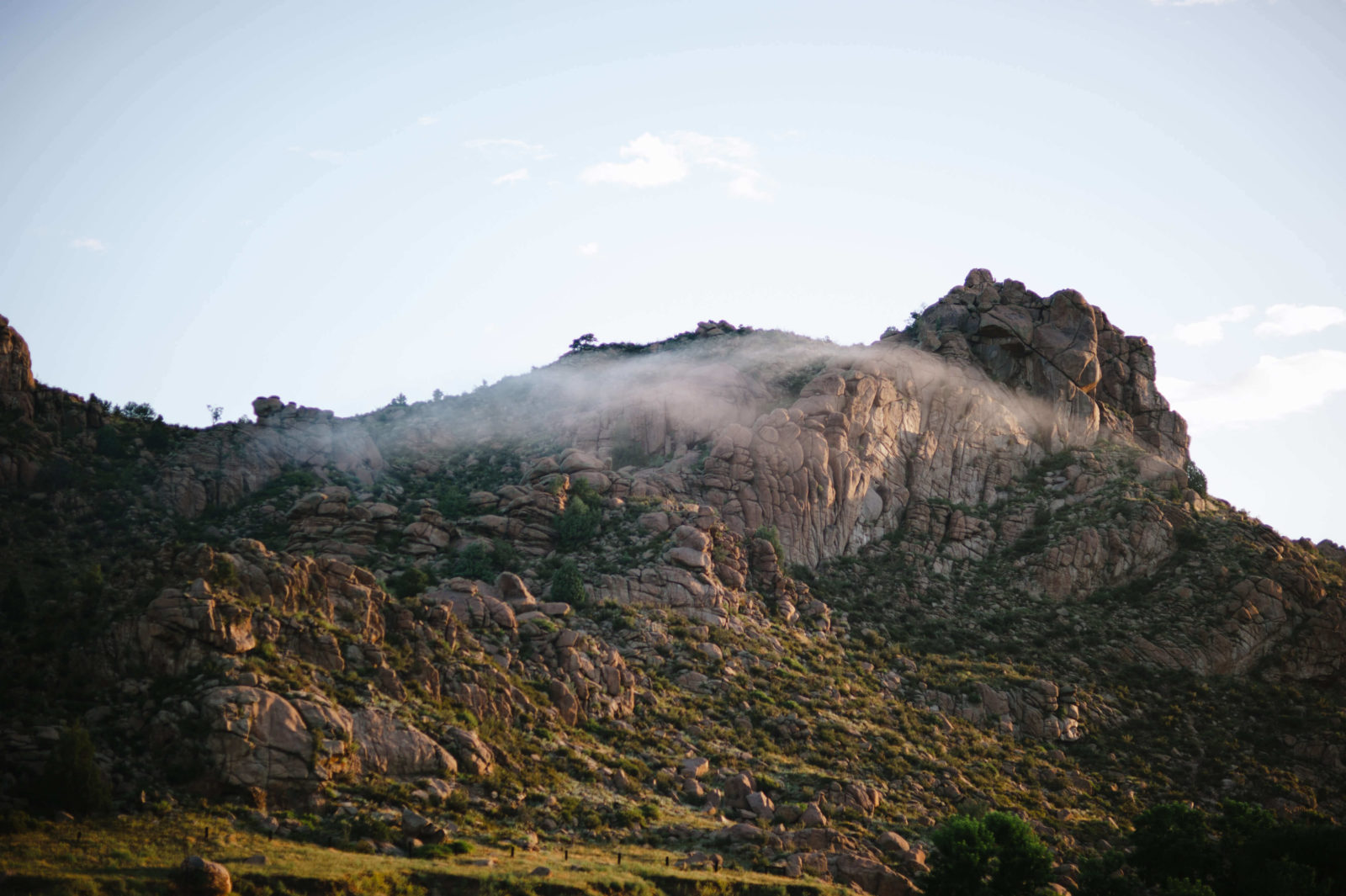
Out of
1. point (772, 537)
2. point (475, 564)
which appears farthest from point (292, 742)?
point (772, 537)

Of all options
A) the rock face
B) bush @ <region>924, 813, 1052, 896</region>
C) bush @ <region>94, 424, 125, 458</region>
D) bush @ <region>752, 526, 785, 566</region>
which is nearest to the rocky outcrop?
bush @ <region>924, 813, 1052, 896</region>

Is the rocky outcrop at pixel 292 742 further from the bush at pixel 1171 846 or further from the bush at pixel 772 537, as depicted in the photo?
the bush at pixel 772 537

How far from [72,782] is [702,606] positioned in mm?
40105

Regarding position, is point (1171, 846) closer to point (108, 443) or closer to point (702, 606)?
point (702, 606)

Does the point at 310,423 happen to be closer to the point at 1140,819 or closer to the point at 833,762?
the point at 833,762

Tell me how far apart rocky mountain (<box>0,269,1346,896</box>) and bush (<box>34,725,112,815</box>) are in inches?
14.8

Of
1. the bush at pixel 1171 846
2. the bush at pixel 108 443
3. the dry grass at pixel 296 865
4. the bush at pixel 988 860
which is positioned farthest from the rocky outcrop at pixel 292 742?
the bush at pixel 108 443

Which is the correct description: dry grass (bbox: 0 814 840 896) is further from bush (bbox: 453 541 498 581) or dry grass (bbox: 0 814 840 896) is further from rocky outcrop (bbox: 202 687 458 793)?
bush (bbox: 453 541 498 581)

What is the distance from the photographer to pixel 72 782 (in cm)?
3862

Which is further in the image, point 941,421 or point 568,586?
point 941,421

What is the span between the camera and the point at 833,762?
199 ft

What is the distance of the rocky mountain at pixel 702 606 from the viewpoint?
4638 cm

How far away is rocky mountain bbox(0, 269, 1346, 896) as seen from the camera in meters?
46.4

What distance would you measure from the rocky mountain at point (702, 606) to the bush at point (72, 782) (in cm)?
38
